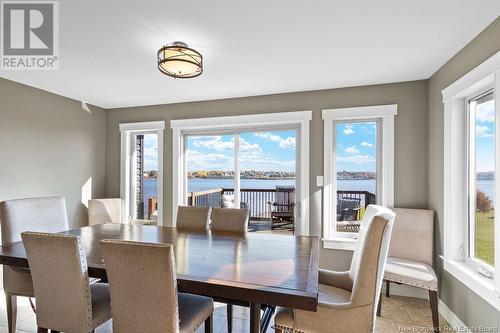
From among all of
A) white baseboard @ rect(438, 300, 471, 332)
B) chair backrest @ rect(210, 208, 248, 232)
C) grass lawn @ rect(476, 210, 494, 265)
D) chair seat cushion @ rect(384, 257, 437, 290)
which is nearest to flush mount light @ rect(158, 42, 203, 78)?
chair backrest @ rect(210, 208, 248, 232)

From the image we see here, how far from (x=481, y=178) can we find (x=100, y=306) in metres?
3.11

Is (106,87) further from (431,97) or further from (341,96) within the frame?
(431,97)

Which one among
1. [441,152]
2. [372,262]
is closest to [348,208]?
[441,152]

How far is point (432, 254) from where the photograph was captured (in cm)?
265

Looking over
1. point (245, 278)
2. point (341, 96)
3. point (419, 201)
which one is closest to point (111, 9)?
point (245, 278)

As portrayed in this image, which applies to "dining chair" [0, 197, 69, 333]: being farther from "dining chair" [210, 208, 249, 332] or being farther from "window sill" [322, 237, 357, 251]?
"window sill" [322, 237, 357, 251]

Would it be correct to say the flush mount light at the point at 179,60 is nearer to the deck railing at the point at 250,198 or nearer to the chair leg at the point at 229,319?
the chair leg at the point at 229,319

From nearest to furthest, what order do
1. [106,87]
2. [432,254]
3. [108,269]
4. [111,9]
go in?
[108,269] < [111,9] < [432,254] < [106,87]

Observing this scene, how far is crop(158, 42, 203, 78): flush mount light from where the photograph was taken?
183cm

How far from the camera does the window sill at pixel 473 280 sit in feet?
5.84

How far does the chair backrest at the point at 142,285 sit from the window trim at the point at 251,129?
230 cm

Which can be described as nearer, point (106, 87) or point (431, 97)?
point (431, 97)

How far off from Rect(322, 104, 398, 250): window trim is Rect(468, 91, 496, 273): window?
31.1 inches

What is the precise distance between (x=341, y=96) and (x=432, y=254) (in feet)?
6.60
